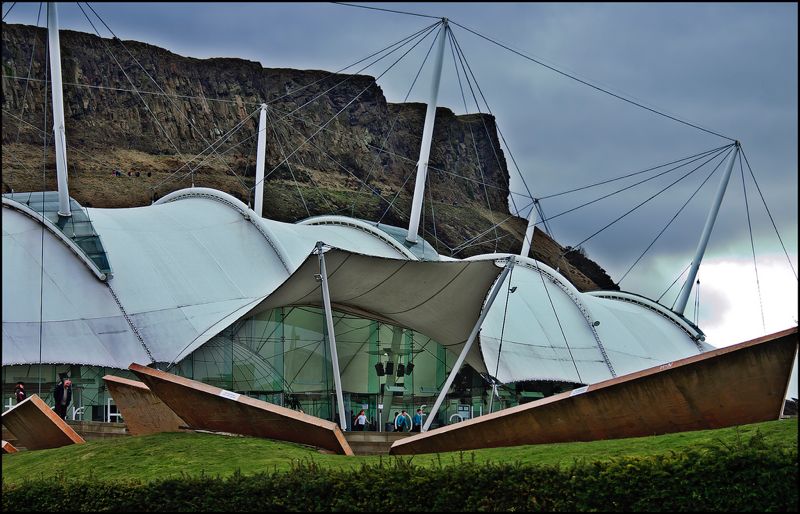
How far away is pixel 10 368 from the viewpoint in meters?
31.9

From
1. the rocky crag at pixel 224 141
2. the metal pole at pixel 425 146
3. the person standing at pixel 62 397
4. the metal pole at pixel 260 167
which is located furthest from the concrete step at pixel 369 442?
the rocky crag at pixel 224 141

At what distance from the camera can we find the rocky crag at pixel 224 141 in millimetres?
114500

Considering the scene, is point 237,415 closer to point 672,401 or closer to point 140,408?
point 140,408

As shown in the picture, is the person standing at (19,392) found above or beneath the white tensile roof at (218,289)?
beneath

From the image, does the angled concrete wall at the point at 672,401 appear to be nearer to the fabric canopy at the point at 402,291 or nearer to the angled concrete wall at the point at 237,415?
the angled concrete wall at the point at 237,415

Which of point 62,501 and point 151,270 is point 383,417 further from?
point 62,501

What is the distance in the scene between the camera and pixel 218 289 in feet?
121

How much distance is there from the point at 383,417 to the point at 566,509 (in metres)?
24.4

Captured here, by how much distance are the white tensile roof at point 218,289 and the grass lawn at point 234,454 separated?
11551 mm

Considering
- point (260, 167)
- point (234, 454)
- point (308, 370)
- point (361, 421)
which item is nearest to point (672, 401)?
point (234, 454)

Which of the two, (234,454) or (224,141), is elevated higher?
(224,141)

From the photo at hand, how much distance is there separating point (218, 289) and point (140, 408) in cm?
1429

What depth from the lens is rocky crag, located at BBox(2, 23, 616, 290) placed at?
114 meters

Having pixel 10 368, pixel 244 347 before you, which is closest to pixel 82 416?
pixel 10 368
